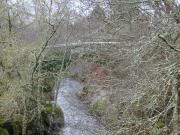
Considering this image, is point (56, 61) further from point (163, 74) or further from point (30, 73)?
point (163, 74)

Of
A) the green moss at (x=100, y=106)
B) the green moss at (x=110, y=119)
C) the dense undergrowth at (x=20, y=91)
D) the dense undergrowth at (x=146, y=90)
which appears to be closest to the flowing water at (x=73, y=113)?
the green moss at (x=100, y=106)

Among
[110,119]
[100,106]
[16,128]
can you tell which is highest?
[110,119]

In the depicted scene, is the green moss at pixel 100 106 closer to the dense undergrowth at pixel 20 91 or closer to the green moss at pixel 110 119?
the green moss at pixel 110 119

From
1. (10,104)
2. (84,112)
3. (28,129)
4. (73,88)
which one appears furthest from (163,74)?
(73,88)

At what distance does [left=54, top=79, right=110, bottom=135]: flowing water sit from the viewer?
17.3 m

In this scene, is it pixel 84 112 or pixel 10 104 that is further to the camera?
pixel 84 112

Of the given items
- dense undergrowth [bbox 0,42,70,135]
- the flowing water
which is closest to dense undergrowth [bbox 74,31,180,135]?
the flowing water

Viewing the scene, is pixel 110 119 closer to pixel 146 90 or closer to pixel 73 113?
pixel 146 90

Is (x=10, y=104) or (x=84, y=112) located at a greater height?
(x=10, y=104)

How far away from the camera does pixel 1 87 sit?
51.7ft

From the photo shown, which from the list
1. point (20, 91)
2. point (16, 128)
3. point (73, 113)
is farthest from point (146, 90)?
point (73, 113)

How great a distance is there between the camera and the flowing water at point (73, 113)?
56.8ft

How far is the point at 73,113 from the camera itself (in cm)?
2227

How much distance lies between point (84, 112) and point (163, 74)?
42.8 feet
